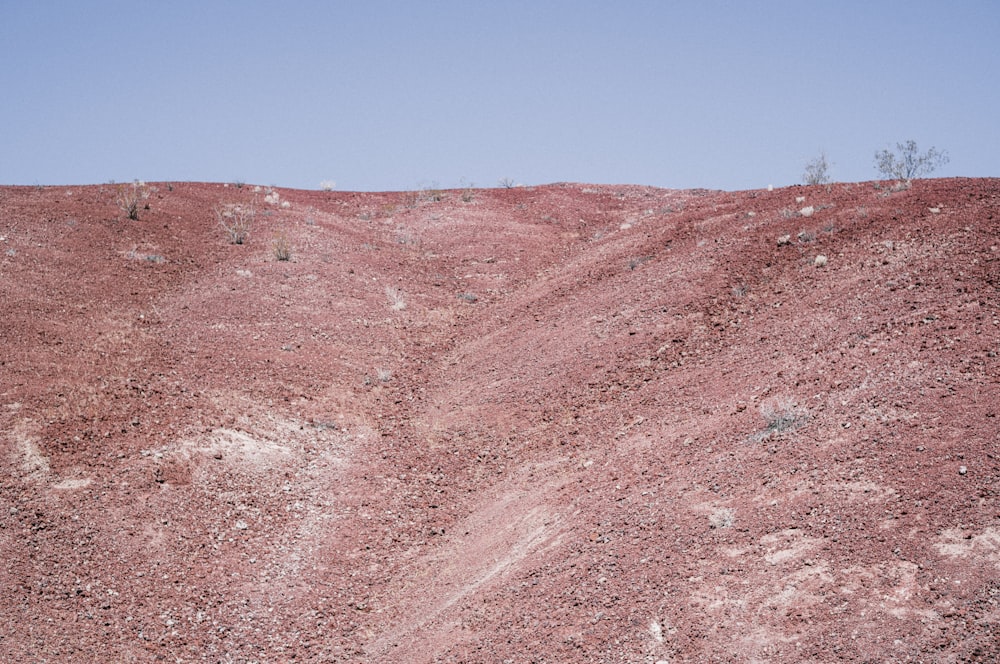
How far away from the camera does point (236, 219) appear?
23.4 metres

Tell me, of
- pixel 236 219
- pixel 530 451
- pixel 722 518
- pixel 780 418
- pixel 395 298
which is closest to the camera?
pixel 722 518

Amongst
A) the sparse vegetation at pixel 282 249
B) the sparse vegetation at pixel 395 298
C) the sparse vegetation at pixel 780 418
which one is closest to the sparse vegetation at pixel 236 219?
the sparse vegetation at pixel 282 249

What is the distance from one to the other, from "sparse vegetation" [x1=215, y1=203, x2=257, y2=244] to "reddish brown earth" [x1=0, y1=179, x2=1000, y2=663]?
90.0 inches

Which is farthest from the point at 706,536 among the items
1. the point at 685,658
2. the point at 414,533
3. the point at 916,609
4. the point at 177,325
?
the point at 177,325

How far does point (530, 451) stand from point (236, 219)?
1512 centimetres

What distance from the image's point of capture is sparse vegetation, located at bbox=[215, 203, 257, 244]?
21481 millimetres

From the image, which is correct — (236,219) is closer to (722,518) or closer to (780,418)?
(780,418)

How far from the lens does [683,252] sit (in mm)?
17375

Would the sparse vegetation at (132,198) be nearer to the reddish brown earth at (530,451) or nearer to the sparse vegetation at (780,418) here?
the reddish brown earth at (530,451)

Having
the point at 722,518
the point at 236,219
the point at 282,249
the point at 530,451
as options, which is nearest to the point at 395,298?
the point at 282,249

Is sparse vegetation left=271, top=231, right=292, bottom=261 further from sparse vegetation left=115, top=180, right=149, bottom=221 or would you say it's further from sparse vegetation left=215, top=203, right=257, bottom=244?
sparse vegetation left=115, top=180, right=149, bottom=221

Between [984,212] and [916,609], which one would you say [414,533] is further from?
[984,212]

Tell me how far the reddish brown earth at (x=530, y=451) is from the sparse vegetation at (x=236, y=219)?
229 cm

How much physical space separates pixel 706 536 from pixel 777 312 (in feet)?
20.7
